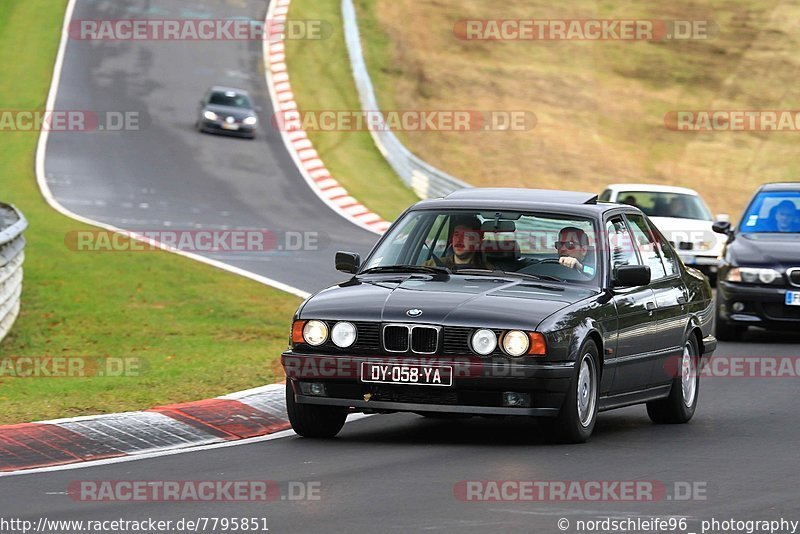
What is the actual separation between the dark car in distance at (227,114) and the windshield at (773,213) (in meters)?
22.9

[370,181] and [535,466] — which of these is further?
[370,181]

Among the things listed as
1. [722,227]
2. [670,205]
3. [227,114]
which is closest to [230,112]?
[227,114]

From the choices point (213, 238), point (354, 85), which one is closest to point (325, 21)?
point (354, 85)

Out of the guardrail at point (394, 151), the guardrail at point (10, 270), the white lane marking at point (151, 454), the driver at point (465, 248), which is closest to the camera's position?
the white lane marking at point (151, 454)

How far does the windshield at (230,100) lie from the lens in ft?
131

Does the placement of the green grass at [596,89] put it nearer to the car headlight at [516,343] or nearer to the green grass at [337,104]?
the green grass at [337,104]

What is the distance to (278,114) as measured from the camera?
138 feet

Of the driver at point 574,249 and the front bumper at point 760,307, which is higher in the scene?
the driver at point 574,249

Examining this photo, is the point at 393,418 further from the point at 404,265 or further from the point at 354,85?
the point at 354,85

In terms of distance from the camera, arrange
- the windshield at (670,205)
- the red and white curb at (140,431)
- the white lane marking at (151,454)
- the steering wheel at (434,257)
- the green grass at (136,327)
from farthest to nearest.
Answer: the windshield at (670,205) → the green grass at (136,327) → the steering wheel at (434,257) → the red and white curb at (140,431) → the white lane marking at (151,454)

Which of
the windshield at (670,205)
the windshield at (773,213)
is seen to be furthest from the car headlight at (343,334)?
the windshield at (670,205)

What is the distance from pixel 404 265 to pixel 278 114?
3201cm

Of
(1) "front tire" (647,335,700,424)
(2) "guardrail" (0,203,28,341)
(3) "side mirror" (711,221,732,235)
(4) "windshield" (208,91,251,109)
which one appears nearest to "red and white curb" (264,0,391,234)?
(4) "windshield" (208,91,251,109)

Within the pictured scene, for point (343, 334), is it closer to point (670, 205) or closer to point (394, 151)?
point (670, 205)
